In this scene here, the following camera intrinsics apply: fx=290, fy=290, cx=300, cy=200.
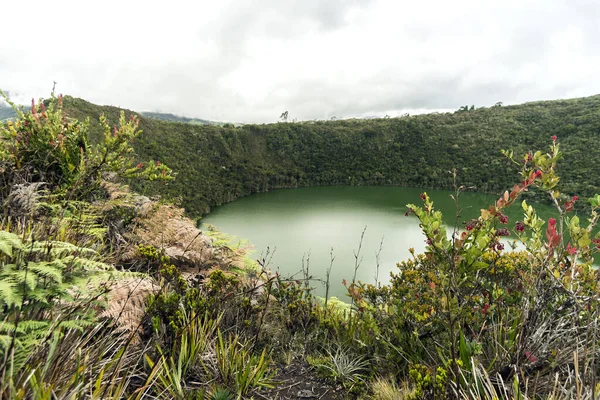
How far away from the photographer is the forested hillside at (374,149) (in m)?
23.9

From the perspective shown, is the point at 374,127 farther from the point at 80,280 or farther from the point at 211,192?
the point at 80,280

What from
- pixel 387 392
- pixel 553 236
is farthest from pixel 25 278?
pixel 553 236

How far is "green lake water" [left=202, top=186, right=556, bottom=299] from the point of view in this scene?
Answer: 31.8ft

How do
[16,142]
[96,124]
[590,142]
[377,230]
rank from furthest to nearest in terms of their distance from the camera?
1. [590,142]
2. [96,124]
3. [377,230]
4. [16,142]

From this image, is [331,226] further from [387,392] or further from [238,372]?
[238,372]

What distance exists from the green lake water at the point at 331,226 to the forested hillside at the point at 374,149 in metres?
3.25

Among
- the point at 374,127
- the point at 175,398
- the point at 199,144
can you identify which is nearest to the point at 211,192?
the point at 199,144

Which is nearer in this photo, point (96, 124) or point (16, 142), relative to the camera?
point (16, 142)

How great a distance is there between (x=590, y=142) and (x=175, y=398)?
37079 millimetres

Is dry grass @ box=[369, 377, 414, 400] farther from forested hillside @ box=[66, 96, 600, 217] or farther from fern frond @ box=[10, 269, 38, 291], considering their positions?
forested hillside @ box=[66, 96, 600, 217]

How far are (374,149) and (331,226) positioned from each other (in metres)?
24.4

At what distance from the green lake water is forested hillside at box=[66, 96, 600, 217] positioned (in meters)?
3.25

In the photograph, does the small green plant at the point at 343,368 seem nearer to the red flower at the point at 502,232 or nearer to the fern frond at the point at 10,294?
the red flower at the point at 502,232

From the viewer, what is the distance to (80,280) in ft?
4.23
